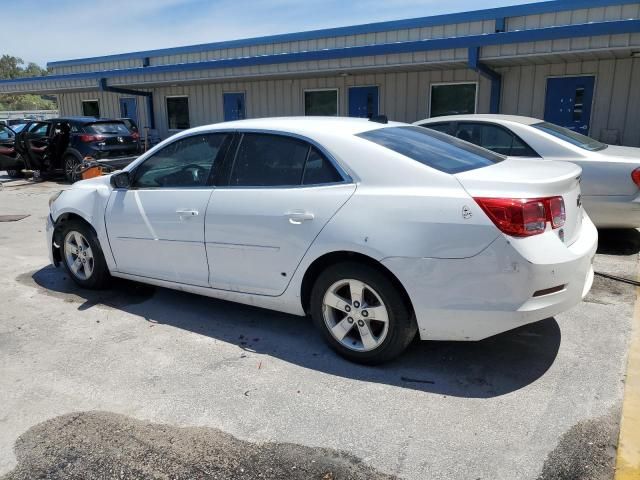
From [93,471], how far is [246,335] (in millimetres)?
1657

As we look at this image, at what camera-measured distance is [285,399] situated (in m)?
3.23

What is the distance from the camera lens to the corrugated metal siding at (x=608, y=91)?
10375 mm

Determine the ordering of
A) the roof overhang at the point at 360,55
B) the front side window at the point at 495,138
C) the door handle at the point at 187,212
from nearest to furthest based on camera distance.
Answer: the door handle at the point at 187,212, the front side window at the point at 495,138, the roof overhang at the point at 360,55

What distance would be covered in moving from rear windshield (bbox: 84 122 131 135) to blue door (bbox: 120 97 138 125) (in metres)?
5.55

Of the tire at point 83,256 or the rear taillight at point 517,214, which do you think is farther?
the tire at point 83,256

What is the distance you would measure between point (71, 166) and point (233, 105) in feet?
16.6

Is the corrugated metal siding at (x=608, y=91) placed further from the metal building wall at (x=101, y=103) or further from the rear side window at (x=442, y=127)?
the metal building wall at (x=101, y=103)

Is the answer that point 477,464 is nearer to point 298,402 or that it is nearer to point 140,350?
point 298,402

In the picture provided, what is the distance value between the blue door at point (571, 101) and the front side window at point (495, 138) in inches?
214

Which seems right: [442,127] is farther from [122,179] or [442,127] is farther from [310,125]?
[122,179]

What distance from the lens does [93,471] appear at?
8.59 feet

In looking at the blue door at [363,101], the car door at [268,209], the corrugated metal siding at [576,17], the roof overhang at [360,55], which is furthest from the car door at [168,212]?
the blue door at [363,101]

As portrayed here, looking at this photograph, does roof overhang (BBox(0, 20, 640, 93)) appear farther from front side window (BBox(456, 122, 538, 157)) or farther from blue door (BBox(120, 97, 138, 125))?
front side window (BBox(456, 122, 538, 157))

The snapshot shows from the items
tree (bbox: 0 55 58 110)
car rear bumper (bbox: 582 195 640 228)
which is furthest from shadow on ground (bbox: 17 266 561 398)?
tree (bbox: 0 55 58 110)
